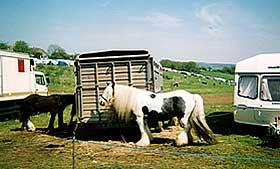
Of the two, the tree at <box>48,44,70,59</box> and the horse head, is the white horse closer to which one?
the horse head

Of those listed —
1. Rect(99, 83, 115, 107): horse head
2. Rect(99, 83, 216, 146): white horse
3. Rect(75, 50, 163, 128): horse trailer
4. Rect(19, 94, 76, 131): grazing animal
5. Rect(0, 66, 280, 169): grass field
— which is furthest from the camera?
Rect(19, 94, 76, 131): grazing animal

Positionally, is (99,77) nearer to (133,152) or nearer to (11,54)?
(133,152)

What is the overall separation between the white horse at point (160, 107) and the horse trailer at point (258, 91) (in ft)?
7.59

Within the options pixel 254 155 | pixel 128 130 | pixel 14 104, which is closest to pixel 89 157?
pixel 128 130

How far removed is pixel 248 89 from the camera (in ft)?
40.5

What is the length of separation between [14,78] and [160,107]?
10.1 m

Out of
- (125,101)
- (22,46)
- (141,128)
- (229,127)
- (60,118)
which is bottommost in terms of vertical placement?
(229,127)

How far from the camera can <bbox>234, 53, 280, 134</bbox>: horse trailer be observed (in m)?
11.7

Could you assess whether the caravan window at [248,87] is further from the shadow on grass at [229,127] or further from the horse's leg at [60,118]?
the horse's leg at [60,118]

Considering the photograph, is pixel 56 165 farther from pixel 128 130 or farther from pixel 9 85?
pixel 9 85

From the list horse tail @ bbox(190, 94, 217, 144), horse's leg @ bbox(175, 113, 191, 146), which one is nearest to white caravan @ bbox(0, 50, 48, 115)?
horse's leg @ bbox(175, 113, 191, 146)

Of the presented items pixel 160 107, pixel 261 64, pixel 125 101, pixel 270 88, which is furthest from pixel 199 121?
pixel 261 64

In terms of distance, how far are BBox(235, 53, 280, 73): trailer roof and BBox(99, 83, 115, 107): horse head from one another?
473cm

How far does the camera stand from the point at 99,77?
11375 mm
